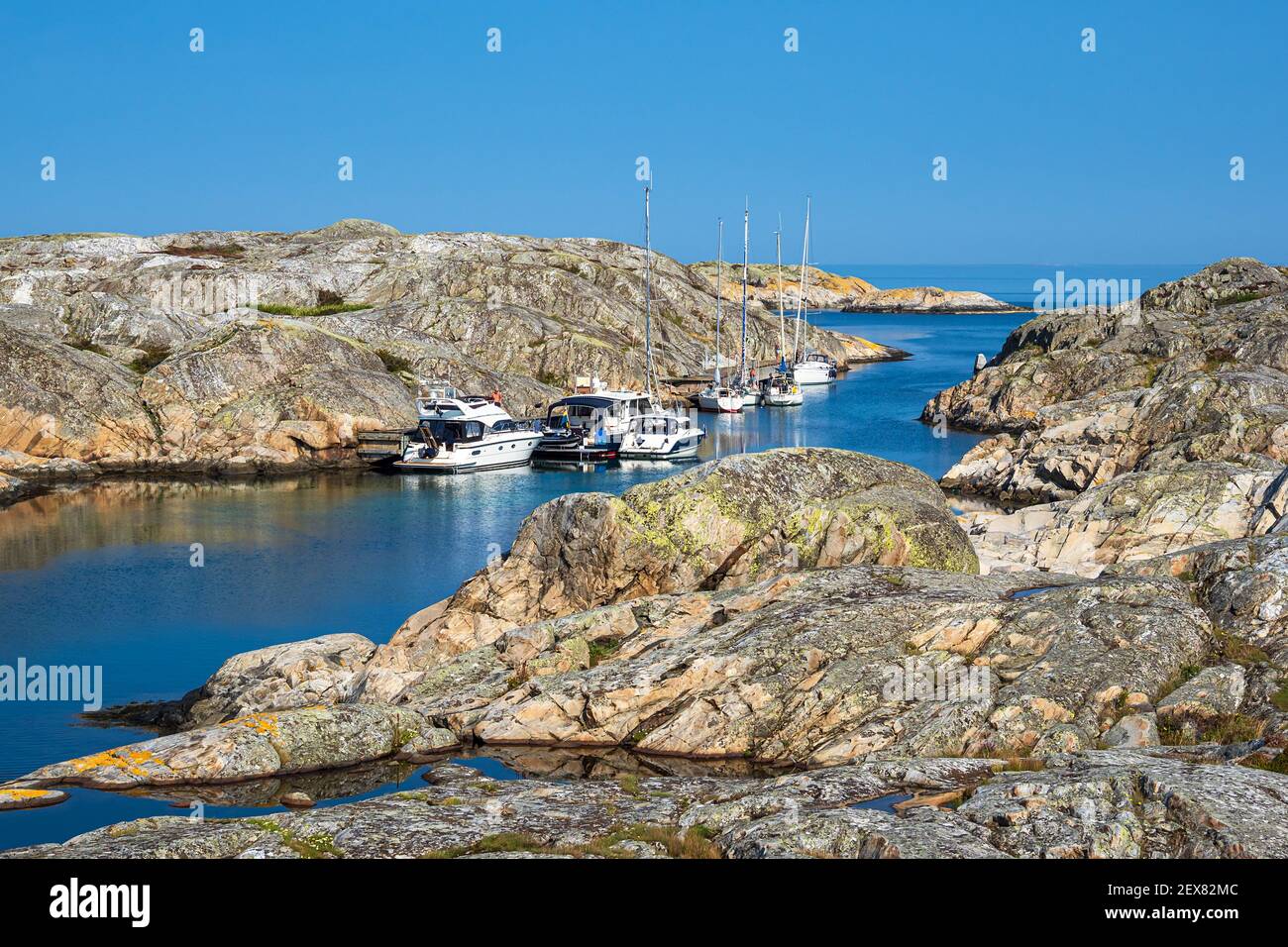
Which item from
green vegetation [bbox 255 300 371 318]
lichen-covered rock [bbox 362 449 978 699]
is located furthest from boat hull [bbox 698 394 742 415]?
lichen-covered rock [bbox 362 449 978 699]

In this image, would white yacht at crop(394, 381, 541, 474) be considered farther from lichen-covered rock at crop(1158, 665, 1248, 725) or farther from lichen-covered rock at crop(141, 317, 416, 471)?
lichen-covered rock at crop(1158, 665, 1248, 725)

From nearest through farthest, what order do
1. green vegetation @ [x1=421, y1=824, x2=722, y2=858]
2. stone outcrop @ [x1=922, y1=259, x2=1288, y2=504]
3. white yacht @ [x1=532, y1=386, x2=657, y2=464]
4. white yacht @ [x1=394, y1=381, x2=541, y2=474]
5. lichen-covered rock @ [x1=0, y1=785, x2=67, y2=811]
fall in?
green vegetation @ [x1=421, y1=824, x2=722, y2=858] < lichen-covered rock @ [x1=0, y1=785, x2=67, y2=811] < stone outcrop @ [x1=922, y1=259, x2=1288, y2=504] < white yacht @ [x1=394, y1=381, x2=541, y2=474] < white yacht @ [x1=532, y1=386, x2=657, y2=464]

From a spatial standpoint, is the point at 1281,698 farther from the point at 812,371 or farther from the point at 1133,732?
the point at 812,371

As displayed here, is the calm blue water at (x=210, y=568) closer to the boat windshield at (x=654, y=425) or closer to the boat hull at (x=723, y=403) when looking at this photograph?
the boat windshield at (x=654, y=425)

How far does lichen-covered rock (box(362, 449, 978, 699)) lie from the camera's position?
28312 millimetres

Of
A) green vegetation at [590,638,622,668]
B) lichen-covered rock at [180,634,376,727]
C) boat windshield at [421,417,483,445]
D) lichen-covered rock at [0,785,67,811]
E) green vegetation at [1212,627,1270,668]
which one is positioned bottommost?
lichen-covered rock at [180,634,376,727]

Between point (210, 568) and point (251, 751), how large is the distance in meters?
29.3

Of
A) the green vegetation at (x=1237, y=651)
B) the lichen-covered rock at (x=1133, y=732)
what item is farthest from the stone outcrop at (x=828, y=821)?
the green vegetation at (x=1237, y=651)

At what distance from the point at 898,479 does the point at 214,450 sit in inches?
2100

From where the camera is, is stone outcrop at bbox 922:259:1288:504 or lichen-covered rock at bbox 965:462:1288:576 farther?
stone outcrop at bbox 922:259:1288:504

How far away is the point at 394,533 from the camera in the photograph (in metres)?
55.0

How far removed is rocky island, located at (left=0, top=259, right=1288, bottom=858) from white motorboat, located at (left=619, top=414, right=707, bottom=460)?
39536mm

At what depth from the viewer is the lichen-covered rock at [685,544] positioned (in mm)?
28312

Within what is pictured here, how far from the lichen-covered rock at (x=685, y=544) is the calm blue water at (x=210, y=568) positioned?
7.85 m
